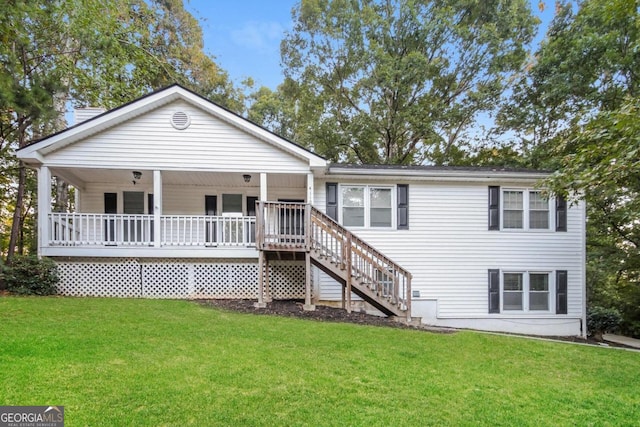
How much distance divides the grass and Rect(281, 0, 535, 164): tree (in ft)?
45.0

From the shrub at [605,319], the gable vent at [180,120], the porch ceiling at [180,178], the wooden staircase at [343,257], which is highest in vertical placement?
the gable vent at [180,120]

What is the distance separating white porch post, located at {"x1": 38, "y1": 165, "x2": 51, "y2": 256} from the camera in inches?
336

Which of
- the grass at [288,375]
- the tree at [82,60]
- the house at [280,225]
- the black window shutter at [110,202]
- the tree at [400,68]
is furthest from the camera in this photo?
the tree at [400,68]

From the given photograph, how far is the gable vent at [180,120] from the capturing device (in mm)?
9234

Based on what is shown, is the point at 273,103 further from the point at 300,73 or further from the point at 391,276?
the point at 391,276

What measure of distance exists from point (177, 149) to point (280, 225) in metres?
3.70

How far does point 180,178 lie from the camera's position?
10.6 metres

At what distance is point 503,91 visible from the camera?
17000 millimetres

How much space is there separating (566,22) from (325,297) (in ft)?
60.6

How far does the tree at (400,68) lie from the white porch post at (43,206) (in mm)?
12518

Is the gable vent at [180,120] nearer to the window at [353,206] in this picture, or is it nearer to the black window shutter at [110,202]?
the black window shutter at [110,202]

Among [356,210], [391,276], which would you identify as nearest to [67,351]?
[391,276]

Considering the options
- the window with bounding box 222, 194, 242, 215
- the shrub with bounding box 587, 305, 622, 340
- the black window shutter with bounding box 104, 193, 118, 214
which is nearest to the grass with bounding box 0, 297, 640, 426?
the black window shutter with bounding box 104, 193, 118, 214

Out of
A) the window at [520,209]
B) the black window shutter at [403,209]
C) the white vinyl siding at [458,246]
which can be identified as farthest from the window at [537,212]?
the black window shutter at [403,209]
